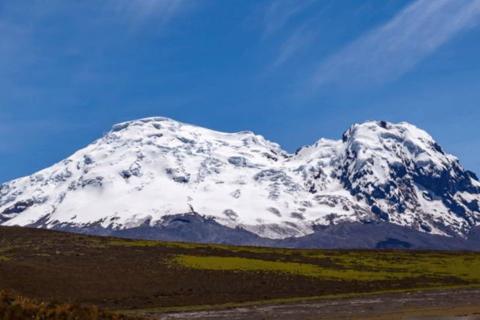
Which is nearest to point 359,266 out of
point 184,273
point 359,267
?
point 359,267

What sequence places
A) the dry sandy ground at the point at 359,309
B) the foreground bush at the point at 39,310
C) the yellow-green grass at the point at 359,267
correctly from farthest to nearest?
the yellow-green grass at the point at 359,267, the dry sandy ground at the point at 359,309, the foreground bush at the point at 39,310

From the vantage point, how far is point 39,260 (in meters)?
94.0

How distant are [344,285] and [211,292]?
878 inches

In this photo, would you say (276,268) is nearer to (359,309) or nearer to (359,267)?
(359,267)

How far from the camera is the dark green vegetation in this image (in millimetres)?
76812

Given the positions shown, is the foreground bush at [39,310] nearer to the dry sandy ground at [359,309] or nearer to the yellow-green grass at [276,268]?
the dry sandy ground at [359,309]

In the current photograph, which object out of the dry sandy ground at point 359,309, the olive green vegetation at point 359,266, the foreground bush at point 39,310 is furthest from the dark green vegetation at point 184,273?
the foreground bush at point 39,310

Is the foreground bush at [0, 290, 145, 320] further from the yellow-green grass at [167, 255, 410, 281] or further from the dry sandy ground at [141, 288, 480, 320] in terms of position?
the yellow-green grass at [167, 255, 410, 281]

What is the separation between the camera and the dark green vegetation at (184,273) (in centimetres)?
7681

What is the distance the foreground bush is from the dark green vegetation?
159ft

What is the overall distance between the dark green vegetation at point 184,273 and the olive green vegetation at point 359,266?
171mm

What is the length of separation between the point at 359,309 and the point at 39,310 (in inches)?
1850

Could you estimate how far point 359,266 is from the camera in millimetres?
119000

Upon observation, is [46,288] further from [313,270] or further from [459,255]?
[459,255]
